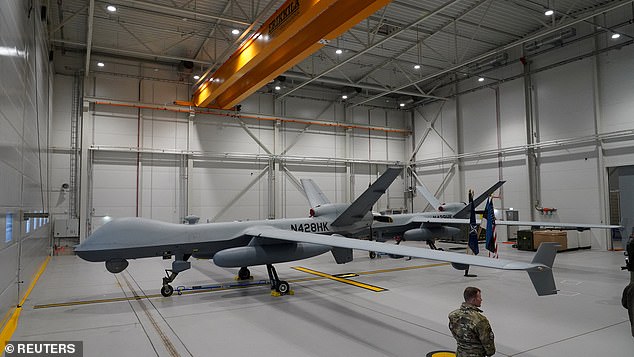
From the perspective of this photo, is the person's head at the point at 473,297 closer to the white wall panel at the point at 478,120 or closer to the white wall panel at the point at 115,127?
the white wall panel at the point at 115,127

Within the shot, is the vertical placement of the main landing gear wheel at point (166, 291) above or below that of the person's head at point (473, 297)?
below

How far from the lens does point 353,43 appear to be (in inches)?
694

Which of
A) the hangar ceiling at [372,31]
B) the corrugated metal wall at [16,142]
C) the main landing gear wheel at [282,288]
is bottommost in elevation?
the main landing gear wheel at [282,288]

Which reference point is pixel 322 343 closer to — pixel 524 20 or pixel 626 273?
pixel 626 273

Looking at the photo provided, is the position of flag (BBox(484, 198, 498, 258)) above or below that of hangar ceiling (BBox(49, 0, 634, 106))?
below

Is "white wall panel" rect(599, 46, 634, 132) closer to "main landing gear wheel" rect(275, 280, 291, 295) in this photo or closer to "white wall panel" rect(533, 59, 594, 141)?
"white wall panel" rect(533, 59, 594, 141)

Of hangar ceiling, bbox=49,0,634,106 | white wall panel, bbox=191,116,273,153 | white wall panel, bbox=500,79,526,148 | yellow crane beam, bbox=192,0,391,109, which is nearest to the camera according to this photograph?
yellow crane beam, bbox=192,0,391,109

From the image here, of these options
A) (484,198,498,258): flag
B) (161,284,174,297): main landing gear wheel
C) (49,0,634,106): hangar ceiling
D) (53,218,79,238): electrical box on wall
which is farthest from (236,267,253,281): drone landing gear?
(53,218,79,238): electrical box on wall

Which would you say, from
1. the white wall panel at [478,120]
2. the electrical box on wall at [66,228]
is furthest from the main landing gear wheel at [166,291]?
the white wall panel at [478,120]

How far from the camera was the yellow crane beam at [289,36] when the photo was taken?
32.6 ft

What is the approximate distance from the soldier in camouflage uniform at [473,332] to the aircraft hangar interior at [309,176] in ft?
2.98

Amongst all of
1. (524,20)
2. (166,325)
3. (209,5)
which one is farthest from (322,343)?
(524,20)

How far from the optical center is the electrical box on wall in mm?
16250

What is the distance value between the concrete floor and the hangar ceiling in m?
7.92
